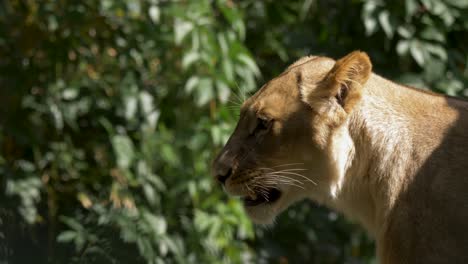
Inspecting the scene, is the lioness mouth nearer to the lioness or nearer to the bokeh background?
the lioness

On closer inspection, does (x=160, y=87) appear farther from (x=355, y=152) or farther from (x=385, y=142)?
(x=385, y=142)

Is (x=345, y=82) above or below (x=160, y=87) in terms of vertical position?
above

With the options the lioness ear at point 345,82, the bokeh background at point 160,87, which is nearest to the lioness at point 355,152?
the lioness ear at point 345,82

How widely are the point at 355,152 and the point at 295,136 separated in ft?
0.69

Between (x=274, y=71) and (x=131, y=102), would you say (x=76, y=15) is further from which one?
(x=274, y=71)

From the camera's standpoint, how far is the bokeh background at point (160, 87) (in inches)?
168

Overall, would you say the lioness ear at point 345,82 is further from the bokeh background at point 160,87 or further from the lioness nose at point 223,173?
the bokeh background at point 160,87

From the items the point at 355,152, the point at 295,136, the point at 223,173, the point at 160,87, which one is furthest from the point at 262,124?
the point at 160,87

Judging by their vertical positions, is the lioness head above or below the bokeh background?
above

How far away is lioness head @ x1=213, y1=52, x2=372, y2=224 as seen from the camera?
9.28 feet

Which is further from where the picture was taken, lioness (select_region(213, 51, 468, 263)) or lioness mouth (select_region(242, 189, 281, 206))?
lioness mouth (select_region(242, 189, 281, 206))

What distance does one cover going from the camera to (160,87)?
15.2 feet

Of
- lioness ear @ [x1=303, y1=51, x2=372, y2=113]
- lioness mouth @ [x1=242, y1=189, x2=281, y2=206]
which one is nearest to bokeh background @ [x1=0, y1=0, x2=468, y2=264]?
lioness mouth @ [x1=242, y1=189, x2=281, y2=206]

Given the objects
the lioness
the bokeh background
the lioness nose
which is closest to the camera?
the lioness
